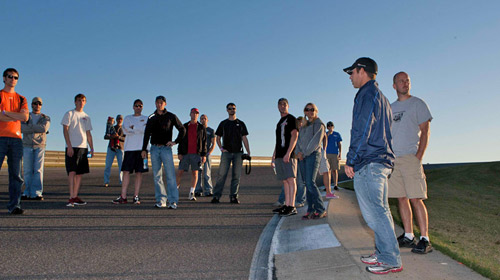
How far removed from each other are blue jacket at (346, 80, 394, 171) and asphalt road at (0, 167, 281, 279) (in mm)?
1533

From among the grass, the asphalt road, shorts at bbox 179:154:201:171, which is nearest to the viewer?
the asphalt road

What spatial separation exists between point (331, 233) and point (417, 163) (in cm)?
138

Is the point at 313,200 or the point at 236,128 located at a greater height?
the point at 236,128

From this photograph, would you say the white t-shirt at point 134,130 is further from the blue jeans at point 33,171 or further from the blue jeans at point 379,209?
the blue jeans at point 379,209

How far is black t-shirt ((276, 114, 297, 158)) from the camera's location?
6836 millimetres

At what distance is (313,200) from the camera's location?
20.6 ft

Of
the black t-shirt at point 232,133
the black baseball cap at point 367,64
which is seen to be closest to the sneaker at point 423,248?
the black baseball cap at point 367,64

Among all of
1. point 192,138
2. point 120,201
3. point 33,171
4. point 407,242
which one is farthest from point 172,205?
point 407,242

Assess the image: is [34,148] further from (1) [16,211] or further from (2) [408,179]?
(2) [408,179]

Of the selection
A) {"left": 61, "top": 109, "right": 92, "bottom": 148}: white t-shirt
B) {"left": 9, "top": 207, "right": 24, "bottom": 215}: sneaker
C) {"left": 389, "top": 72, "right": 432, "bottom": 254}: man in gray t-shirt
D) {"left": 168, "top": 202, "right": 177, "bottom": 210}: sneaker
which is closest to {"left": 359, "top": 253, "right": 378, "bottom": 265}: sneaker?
{"left": 389, "top": 72, "right": 432, "bottom": 254}: man in gray t-shirt

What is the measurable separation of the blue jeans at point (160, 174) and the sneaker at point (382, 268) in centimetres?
475

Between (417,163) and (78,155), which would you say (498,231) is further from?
(78,155)

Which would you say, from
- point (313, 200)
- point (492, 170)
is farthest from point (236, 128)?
point (492, 170)

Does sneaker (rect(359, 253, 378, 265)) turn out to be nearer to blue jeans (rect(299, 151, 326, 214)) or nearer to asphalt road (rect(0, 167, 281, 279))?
asphalt road (rect(0, 167, 281, 279))
